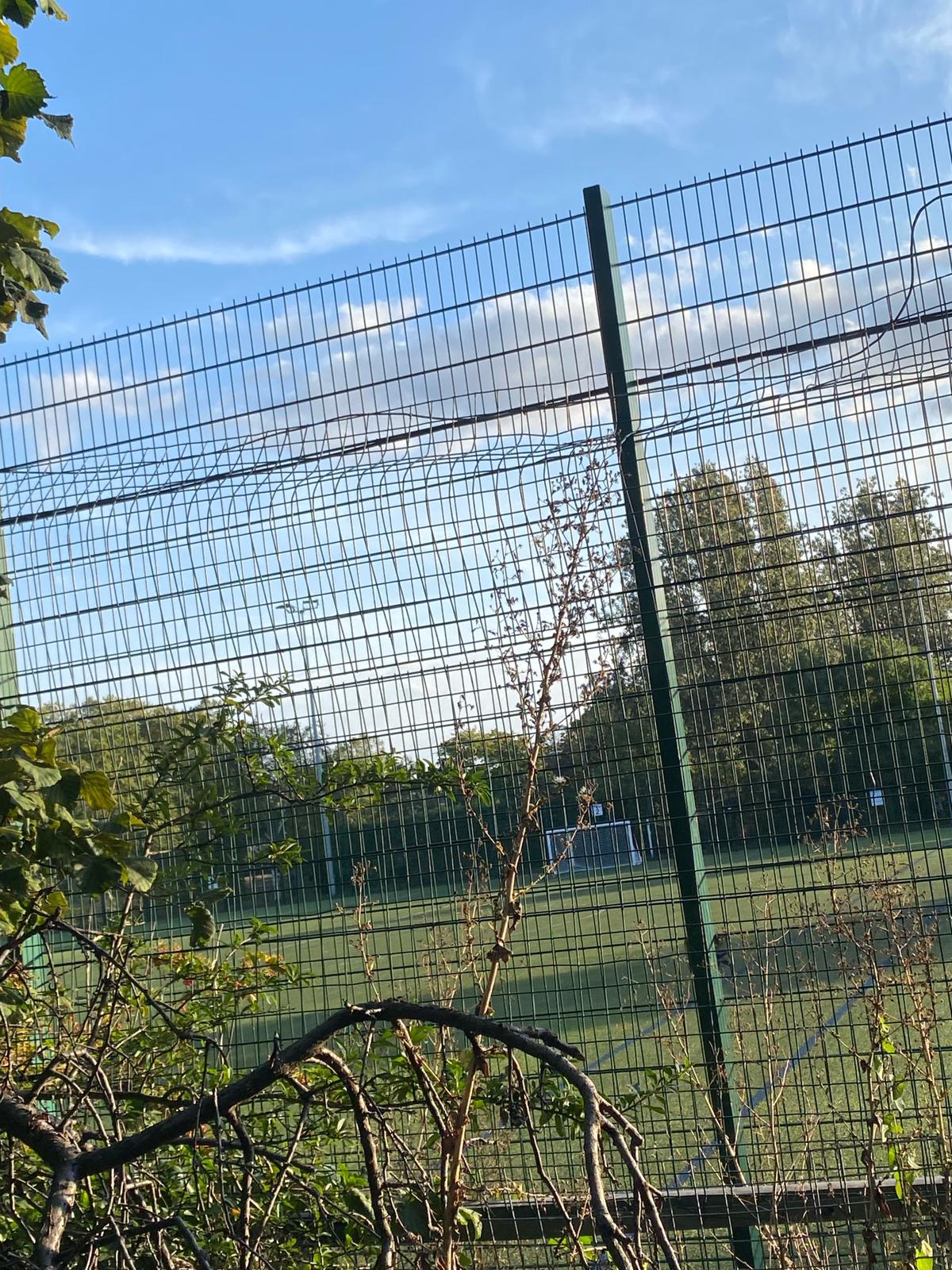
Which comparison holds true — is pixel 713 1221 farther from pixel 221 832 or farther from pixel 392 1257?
pixel 392 1257

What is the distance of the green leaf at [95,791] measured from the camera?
1964 millimetres

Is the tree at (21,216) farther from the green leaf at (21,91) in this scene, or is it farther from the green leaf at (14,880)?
the green leaf at (14,880)

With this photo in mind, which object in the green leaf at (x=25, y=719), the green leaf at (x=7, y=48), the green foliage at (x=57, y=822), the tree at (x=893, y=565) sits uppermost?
the green leaf at (x=7, y=48)

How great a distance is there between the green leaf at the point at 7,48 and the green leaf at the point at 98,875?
144 centimetres

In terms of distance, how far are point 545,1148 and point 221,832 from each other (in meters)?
1.57

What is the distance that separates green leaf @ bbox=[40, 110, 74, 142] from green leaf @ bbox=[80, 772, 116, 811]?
126cm

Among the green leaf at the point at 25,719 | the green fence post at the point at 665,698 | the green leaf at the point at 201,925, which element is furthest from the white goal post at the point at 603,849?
the green leaf at the point at 25,719

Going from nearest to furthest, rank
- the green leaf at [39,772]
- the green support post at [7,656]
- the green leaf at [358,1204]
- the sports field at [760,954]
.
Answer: the green leaf at [39,772], the green leaf at [358,1204], the sports field at [760,954], the green support post at [7,656]

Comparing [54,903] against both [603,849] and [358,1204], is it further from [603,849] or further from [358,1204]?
[603,849]

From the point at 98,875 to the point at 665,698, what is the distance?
2.24 m

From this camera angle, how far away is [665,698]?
3.85 m

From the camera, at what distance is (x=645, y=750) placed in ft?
12.7

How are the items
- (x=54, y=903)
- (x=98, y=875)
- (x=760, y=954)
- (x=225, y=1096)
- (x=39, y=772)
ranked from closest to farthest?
(x=225, y=1096)
(x=39, y=772)
(x=98, y=875)
(x=54, y=903)
(x=760, y=954)

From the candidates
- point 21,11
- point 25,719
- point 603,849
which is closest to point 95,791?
point 25,719
